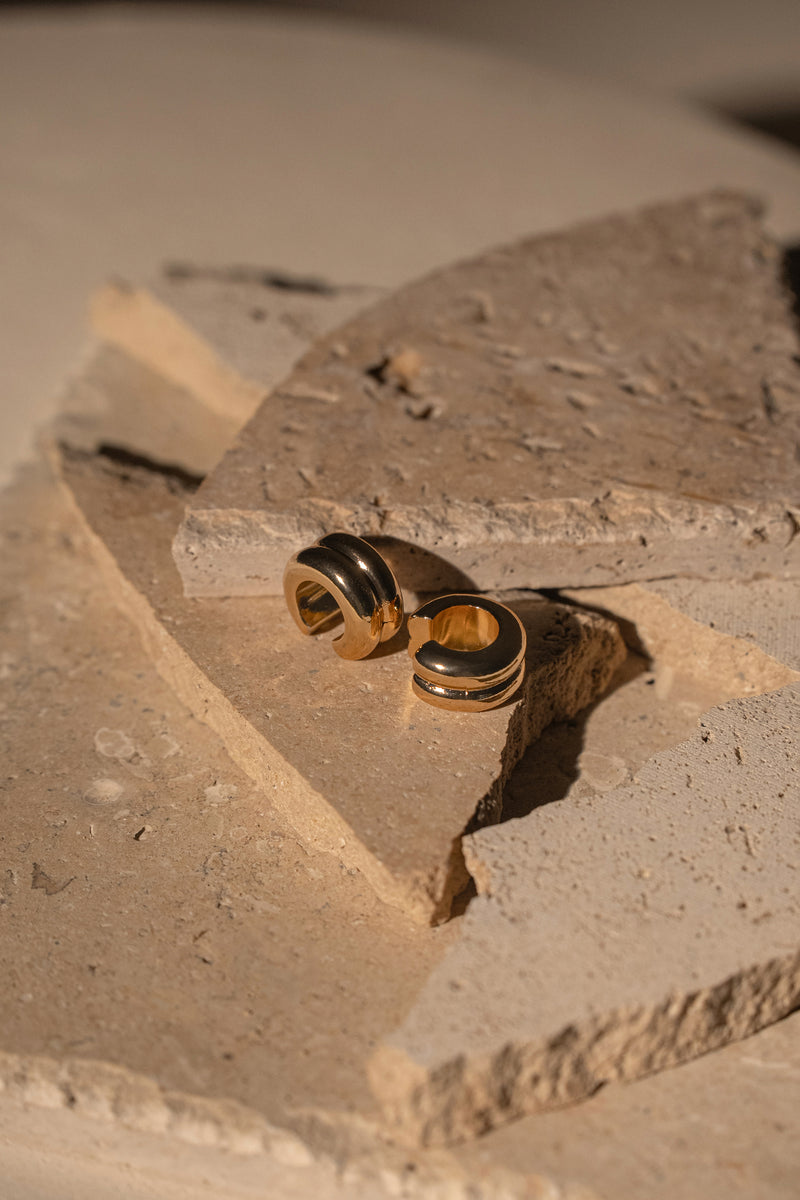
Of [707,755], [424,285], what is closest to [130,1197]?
[707,755]

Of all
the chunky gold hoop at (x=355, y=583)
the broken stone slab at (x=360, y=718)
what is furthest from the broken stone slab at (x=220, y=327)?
the chunky gold hoop at (x=355, y=583)

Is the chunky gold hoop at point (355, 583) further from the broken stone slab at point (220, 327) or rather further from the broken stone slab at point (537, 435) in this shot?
the broken stone slab at point (220, 327)

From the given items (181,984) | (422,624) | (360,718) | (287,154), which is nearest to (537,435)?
(422,624)

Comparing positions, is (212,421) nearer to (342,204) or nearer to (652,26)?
(342,204)

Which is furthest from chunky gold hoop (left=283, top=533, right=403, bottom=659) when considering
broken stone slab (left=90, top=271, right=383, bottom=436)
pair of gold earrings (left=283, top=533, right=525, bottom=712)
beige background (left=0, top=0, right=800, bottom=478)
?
beige background (left=0, top=0, right=800, bottom=478)

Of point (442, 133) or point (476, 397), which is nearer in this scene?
point (476, 397)

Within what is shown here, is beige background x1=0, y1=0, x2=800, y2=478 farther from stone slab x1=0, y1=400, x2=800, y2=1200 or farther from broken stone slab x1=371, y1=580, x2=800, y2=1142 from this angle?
broken stone slab x1=371, y1=580, x2=800, y2=1142

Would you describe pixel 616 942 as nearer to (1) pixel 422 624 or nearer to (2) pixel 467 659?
(2) pixel 467 659
